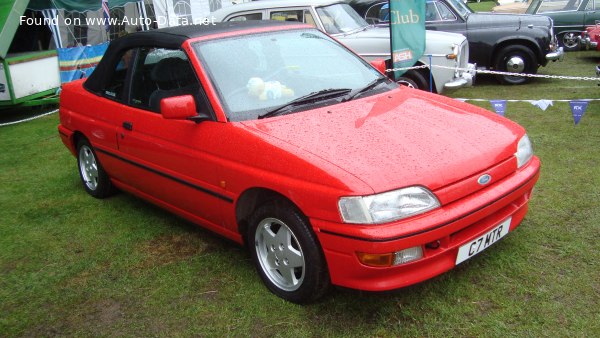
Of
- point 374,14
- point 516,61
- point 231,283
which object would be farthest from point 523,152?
point 374,14

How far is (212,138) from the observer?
3336mm

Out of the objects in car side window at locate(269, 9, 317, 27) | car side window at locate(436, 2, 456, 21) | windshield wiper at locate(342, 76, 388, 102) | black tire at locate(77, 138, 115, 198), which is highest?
car side window at locate(269, 9, 317, 27)

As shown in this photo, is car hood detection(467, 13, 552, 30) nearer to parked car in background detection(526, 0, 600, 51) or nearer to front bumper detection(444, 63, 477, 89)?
front bumper detection(444, 63, 477, 89)

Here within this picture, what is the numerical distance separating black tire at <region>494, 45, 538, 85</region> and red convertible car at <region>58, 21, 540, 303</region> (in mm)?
6537

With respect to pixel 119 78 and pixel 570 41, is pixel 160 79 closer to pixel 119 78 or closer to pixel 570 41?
pixel 119 78

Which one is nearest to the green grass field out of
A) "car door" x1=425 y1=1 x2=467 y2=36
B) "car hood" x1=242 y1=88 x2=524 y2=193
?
"car hood" x1=242 y1=88 x2=524 y2=193

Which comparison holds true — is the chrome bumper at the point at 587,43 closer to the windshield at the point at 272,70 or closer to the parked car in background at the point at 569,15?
the parked car in background at the point at 569,15

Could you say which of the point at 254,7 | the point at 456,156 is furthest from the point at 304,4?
the point at 456,156

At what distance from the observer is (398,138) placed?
9.88 ft

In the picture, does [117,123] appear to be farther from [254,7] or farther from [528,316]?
[254,7]

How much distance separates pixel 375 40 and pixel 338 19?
0.75 metres

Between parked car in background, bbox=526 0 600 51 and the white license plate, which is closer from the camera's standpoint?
the white license plate

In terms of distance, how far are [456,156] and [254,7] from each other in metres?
6.71

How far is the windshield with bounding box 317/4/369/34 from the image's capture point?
28.0 feet
